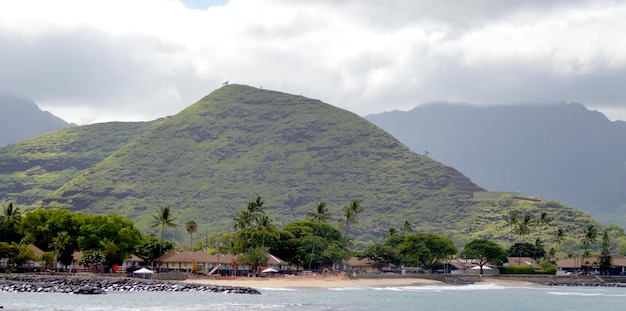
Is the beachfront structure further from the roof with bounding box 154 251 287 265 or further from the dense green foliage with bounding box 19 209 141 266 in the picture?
the dense green foliage with bounding box 19 209 141 266

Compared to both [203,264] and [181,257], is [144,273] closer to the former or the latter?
[181,257]

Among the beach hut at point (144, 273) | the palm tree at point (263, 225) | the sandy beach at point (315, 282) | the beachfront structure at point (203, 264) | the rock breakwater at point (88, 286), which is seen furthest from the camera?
the palm tree at point (263, 225)

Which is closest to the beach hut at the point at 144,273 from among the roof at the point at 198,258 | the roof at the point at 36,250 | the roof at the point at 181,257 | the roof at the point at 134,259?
the roof at the point at 134,259

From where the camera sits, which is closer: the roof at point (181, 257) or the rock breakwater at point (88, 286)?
the rock breakwater at point (88, 286)

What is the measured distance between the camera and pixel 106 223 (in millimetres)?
152875

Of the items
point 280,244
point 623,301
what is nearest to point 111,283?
point 280,244

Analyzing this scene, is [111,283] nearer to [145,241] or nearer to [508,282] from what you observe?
[145,241]

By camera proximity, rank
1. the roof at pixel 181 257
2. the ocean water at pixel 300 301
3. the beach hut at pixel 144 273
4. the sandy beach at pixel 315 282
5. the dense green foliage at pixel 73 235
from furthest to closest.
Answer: the roof at pixel 181 257, the dense green foliage at pixel 73 235, the sandy beach at pixel 315 282, the beach hut at pixel 144 273, the ocean water at pixel 300 301

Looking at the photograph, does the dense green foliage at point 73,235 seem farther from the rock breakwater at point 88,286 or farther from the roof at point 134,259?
the rock breakwater at point 88,286

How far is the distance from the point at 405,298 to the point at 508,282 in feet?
252

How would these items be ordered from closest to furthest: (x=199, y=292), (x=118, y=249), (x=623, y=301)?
(x=199, y=292) < (x=623, y=301) < (x=118, y=249)

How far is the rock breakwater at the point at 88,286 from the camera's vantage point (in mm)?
111562

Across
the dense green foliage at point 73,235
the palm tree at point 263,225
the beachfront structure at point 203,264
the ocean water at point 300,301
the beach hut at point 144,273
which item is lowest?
the ocean water at point 300,301

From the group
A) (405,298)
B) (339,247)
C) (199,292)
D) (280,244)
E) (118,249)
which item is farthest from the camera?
(339,247)
